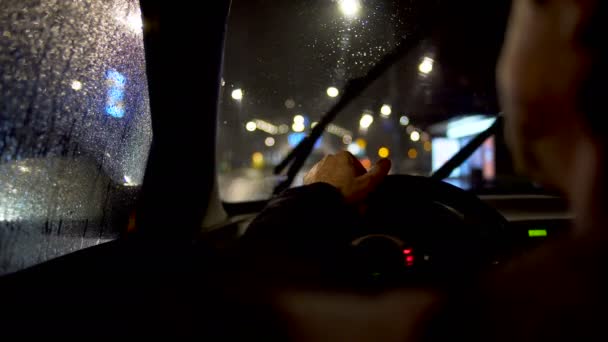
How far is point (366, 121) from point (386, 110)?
11.9 inches

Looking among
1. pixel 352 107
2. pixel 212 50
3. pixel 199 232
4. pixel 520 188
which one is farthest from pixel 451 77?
pixel 199 232

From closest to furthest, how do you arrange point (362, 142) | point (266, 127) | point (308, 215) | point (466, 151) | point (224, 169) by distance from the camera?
point (308, 215) < point (466, 151) < point (224, 169) < point (266, 127) < point (362, 142)

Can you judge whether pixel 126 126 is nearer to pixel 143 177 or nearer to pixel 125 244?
pixel 143 177

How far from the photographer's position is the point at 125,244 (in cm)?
248

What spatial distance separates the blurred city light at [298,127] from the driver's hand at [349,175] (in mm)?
1539

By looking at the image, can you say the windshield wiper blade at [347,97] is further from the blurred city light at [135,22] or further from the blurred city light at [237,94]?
the blurred city light at [135,22]

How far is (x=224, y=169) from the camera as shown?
139 inches

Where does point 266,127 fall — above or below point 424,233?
above

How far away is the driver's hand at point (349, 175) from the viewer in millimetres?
1761

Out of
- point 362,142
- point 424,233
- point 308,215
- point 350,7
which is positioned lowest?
point 424,233

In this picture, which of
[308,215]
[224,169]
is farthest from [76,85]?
[224,169]

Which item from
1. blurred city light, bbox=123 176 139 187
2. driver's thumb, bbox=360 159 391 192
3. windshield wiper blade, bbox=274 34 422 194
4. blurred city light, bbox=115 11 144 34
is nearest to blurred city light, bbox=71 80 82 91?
blurred city light, bbox=115 11 144 34

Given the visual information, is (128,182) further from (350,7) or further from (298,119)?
(350,7)

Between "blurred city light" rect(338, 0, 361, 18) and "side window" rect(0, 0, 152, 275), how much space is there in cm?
134
